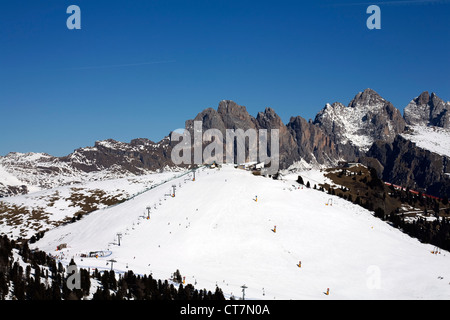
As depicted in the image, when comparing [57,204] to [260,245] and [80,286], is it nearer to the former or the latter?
[260,245]

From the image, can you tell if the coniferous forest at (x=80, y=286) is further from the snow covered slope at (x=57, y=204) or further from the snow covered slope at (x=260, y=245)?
the snow covered slope at (x=57, y=204)

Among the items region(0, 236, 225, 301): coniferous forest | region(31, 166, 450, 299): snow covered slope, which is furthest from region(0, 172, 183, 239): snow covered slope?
region(0, 236, 225, 301): coniferous forest

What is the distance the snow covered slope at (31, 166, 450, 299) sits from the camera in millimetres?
54031

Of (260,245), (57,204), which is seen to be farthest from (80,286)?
(57,204)

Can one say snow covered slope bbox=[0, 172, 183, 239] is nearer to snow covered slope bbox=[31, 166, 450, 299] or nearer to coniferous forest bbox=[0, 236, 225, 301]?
snow covered slope bbox=[31, 166, 450, 299]

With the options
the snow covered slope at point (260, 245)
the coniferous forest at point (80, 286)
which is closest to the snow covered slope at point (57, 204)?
the snow covered slope at point (260, 245)

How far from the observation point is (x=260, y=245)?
66625 millimetres

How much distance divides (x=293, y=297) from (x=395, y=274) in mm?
20025

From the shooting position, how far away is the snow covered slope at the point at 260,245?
54031 millimetres

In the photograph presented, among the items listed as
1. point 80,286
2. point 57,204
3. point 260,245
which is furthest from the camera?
point 57,204
